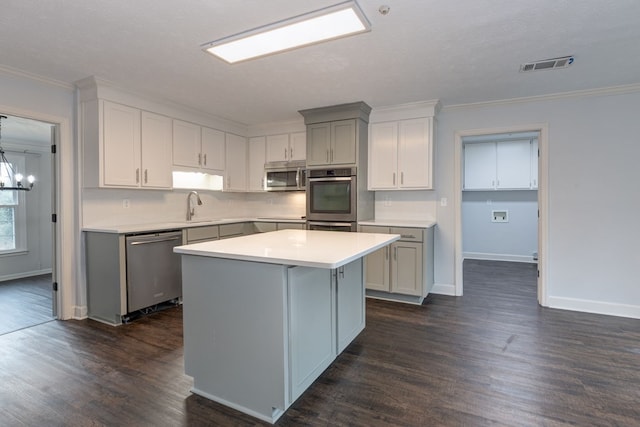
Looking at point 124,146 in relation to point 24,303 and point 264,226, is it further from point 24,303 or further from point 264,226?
point 24,303

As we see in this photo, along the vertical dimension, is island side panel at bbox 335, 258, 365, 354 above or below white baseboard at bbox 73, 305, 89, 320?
above

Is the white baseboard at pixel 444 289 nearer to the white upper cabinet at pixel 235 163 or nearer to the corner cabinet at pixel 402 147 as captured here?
the corner cabinet at pixel 402 147

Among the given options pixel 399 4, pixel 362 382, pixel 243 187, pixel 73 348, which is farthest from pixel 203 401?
pixel 243 187

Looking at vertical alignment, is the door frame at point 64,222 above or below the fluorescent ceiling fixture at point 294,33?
below

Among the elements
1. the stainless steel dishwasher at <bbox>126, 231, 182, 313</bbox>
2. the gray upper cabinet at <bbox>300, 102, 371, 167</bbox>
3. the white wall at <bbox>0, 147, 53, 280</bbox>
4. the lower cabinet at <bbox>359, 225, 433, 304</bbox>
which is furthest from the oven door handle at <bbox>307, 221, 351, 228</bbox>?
the white wall at <bbox>0, 147, 53, 280</bbox>

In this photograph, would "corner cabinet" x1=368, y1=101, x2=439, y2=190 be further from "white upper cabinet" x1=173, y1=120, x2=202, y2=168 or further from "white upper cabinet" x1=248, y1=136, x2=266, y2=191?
"white upper cabinet" x1=173, y1=120, x2=202, y2=168

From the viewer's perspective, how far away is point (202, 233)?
409cm

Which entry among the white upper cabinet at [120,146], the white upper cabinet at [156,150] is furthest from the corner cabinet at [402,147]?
the white upper cabinet at [120,146]

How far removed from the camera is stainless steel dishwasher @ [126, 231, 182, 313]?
3.32 m

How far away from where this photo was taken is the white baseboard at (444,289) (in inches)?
169

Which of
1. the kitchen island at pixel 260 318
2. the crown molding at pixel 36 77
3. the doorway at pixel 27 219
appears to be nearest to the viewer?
the kitchen island at pixel 260 318

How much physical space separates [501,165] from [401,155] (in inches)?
132

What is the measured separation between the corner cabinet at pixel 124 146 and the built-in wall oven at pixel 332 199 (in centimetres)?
182

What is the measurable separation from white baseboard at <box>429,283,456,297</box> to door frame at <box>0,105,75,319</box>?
4.18m
